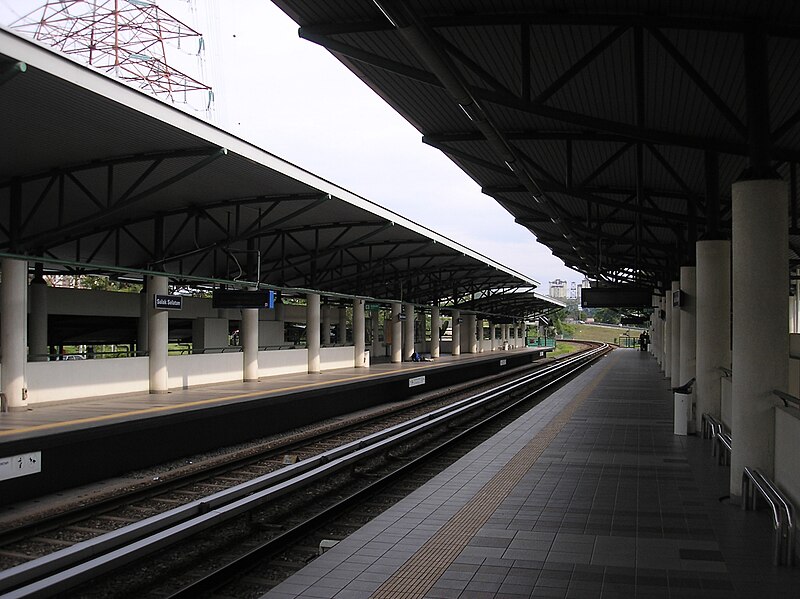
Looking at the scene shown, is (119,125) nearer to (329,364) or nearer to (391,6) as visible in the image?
(391,6)

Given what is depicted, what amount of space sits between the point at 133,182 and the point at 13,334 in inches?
147

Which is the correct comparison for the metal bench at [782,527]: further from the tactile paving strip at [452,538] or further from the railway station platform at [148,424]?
the railway station platform at [148,424]

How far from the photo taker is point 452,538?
21.1 feet

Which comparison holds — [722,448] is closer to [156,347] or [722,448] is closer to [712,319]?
[712,319]

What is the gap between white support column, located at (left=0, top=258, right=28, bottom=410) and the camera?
12297 millimetres

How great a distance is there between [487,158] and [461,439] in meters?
5.66

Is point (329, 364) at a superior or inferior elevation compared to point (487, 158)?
inferior

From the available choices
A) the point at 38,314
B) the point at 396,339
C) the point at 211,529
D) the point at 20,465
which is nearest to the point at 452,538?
the point at 211,529

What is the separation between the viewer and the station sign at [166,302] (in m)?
16.0

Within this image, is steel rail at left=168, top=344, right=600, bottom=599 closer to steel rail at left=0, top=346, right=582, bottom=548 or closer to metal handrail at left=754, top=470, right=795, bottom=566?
steel rail at left=0, top=346, right=582, bottom=548

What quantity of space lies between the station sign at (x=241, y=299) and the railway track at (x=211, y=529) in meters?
5.18

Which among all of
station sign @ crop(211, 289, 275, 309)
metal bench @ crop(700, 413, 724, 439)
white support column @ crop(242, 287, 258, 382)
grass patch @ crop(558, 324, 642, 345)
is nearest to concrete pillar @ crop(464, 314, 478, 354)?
white support column @ crop(242, 287, 258, 382)

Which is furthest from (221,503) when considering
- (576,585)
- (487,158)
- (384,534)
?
(487,158)

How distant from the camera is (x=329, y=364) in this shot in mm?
25641
